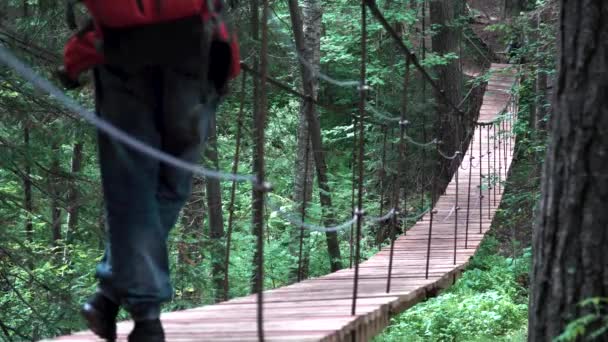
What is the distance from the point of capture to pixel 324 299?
2.82 meters

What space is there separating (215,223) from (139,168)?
540cm

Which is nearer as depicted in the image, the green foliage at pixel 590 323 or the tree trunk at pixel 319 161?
the green foliage at pixel 590 323

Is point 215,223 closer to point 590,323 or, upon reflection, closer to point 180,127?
point 590,323

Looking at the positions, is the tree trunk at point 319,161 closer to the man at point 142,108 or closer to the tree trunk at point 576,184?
the tree trunk at point 576,184

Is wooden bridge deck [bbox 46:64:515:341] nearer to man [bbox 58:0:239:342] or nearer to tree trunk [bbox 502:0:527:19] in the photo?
man [bbox 58:0:239:342]

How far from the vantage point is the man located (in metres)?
1.68

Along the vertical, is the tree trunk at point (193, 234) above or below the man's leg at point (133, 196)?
below

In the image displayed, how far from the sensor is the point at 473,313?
6.14 m

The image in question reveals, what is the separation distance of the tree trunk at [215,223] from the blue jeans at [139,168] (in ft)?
10.7

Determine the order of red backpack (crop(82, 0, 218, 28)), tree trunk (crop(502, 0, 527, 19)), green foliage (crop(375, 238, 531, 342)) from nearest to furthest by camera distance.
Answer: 1. red backpack (crop(82, 0, 218, 28))
2. green foliage (crop(375, 238, 531, 342))
3. tree trunk (crop(502, 0, 527, 19))

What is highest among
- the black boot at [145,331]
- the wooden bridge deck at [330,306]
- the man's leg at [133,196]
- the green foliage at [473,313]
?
the man's leg at [133,196]

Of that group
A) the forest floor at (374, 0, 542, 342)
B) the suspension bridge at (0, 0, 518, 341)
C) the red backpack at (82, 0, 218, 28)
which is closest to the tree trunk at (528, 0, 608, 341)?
the suspension bridge at (0, 0, 518, 341)

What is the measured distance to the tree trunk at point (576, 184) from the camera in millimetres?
2068

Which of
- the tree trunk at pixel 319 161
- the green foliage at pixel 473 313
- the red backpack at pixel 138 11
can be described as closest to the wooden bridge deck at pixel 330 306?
the red backpack at pixel 138 11
